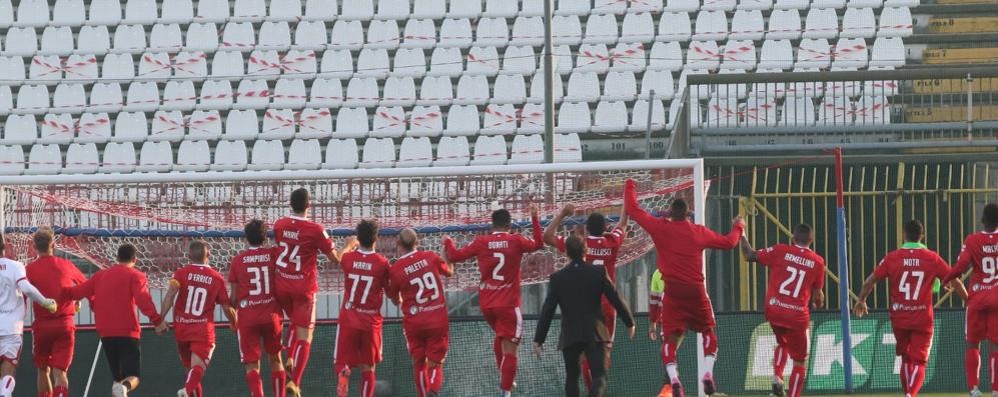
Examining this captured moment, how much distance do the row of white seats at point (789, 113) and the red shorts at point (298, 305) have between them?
26.4ft

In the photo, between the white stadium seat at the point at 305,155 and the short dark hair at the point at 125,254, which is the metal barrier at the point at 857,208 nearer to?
the short dark hair at the point at 125,254

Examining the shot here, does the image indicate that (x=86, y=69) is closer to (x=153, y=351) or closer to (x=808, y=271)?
(x=153, y=351)

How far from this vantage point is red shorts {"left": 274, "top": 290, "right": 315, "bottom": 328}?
12953mm

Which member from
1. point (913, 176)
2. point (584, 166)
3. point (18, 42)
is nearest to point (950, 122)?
point (913, 176)

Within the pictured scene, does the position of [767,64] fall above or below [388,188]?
above

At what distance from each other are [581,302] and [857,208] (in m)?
7.84

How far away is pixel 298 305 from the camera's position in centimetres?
1298

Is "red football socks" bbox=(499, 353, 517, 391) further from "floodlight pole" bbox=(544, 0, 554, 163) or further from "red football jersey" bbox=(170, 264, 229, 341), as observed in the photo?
"floodlight pole" bbox=(544, 0, 554, 163)

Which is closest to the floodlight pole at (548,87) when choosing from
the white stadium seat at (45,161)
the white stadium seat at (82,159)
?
the white stadium seat at (82,159)

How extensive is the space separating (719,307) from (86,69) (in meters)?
15.0

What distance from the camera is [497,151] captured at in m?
25.1

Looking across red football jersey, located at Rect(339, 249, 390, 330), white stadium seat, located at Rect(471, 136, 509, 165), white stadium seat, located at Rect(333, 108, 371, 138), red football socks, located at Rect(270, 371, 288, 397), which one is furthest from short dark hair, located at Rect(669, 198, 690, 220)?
white stadium seat, located at Rect(333, 108, 371, 138)

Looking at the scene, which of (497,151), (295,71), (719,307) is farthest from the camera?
(295,71)

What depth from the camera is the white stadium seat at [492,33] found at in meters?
27.1
